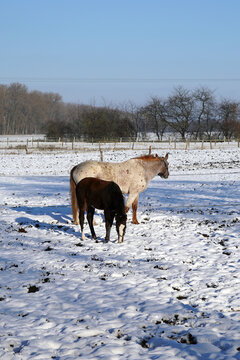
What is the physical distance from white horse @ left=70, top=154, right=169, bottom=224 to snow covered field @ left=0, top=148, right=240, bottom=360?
68cm

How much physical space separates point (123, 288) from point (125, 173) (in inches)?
172

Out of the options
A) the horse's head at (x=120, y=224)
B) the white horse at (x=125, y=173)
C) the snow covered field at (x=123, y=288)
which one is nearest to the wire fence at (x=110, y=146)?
the white horse at (x=125, y=173)

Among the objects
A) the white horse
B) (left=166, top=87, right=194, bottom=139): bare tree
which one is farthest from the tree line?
the white horse

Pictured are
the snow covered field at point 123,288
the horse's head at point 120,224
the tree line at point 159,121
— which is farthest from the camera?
the tree line at point 159,121

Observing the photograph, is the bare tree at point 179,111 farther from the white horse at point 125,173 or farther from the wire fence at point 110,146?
the white horse at point 125,173

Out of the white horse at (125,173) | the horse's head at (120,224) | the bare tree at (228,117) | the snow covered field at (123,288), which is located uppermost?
the bare tree at (228,117)

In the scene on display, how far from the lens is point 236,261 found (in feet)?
21.4

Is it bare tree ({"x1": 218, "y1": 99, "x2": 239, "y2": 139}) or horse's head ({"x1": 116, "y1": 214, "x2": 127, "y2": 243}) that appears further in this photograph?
bare tree ({"x1": 218, "y1": 99, "x2": 239, "y2": 139})

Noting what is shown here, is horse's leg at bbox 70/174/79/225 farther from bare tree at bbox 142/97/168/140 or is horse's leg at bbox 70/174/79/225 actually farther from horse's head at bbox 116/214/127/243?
bare tree at bbox 142/97/168/140

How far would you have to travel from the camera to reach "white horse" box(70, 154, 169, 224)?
8922 mm

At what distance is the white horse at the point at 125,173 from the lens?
8.92 m

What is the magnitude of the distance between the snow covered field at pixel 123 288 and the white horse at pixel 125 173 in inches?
26.6

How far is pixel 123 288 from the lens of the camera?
17.4 feet

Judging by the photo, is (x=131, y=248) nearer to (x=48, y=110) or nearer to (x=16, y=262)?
(x=16, y=262)
